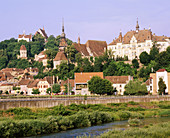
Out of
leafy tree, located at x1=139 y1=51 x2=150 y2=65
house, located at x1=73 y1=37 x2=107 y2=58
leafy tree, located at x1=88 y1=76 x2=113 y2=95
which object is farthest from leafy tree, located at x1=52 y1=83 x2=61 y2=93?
house, located at x1=73 y1=37 x2=107 y2=58

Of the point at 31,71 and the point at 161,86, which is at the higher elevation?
the point at 31,71

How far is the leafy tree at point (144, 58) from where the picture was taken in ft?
377

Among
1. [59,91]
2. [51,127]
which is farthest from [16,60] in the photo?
[51,127]

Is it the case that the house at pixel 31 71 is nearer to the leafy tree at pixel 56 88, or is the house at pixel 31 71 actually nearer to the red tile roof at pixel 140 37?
the red tile roof at pixel 140 37

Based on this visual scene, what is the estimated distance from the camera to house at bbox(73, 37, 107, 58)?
14288 cm

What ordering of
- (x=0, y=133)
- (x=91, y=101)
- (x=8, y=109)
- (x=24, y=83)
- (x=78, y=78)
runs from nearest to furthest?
(x=0, y=133), (x=8, y=109), (x=91, y=101), (x=78, y=78), (x=24, y=83)

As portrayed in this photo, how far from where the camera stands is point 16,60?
18475cm

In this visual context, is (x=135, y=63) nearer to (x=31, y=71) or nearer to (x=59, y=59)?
(x=59, y=59)

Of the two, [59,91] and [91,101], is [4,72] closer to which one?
[59,91]

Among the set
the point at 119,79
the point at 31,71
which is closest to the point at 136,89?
the point at 119,79

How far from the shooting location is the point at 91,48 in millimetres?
146875

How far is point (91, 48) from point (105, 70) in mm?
34029

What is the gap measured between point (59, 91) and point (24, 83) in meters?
23.4

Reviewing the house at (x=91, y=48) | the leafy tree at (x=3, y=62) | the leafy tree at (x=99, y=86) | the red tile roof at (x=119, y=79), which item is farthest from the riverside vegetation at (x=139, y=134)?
the leafy tree at (x=3, y=62)
